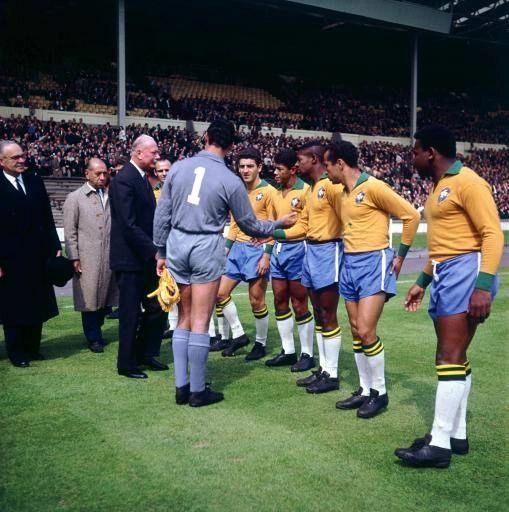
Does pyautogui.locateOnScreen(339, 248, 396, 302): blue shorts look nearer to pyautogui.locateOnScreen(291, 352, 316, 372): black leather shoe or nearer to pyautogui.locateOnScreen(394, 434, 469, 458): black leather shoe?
pyautogui.locateOnScreen(394, 434, 469, 458): black leather shoe

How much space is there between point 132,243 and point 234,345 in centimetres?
200

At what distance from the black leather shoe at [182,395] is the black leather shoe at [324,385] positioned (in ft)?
3.59

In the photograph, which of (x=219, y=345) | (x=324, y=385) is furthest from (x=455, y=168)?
(x=219, y=345)

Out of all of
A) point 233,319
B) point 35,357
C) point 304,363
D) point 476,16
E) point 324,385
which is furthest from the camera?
point 476,16

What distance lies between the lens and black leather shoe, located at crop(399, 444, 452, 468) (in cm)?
419

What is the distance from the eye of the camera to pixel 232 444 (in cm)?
460

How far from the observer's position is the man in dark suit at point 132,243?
6.39 m

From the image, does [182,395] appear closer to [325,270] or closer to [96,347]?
[325,270]

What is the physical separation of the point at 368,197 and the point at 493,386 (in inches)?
90.3

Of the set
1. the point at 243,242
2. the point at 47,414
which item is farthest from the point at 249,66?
the point at 47,414

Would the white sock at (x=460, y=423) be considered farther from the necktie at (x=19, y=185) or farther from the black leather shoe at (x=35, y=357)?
the necktie at (x=19, y=185)

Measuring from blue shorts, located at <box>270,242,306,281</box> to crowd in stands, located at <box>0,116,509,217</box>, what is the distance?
11.9m

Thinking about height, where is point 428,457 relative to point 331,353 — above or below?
below

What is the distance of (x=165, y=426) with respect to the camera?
4992 millimetres
